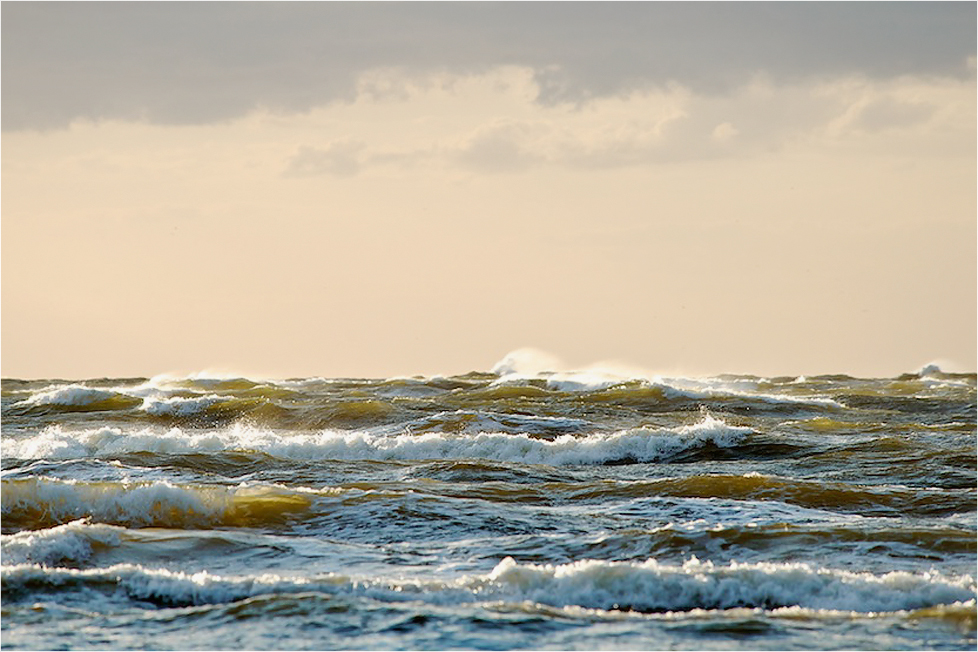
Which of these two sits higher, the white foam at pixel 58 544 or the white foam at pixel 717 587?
the white foam at pixel 58 544

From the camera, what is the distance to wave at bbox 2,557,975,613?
33.6ft

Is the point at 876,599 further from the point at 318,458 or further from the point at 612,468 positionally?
the point at 318,458

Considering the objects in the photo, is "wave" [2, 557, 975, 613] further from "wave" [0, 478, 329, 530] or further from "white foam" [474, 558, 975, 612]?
"wave" [0, 478, 329, 530]

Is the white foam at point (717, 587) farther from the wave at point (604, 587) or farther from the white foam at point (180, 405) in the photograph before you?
the white foam at point (180, 405)

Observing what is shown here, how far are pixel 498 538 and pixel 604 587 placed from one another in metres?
2.78

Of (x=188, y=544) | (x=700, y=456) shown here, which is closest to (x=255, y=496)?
(x=188, y=544)

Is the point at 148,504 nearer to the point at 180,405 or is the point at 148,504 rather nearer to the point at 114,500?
the point at 114,500

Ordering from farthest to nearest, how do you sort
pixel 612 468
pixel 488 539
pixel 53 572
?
pixel 612 468
pixel 488 539
pixel 53 572

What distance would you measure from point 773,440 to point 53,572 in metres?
15.0

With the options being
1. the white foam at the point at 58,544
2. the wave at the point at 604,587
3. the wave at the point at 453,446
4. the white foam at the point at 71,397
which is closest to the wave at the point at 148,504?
the white foam at the point at 58,544

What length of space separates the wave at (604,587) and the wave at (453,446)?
10.8 m

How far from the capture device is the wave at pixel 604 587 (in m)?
10.2

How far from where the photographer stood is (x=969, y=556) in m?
12.2

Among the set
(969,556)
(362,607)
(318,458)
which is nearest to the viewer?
(362,607)
